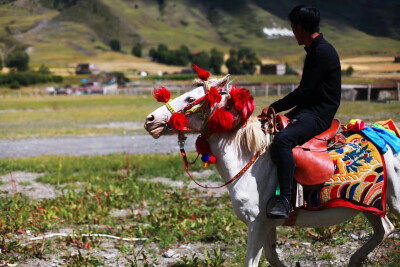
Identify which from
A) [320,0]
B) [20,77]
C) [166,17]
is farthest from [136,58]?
[320,0]

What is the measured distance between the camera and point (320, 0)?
11680mm

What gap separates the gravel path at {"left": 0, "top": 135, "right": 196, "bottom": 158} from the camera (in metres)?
18.3

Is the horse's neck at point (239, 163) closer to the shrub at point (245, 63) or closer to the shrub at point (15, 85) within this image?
the shrub at point (245, 63)

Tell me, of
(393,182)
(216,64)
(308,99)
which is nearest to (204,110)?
(308,99)

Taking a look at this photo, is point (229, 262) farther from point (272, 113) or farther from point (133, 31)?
point (133, 31)

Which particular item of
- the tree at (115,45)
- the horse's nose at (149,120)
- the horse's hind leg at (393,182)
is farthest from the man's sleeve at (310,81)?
the tree at (115,45)

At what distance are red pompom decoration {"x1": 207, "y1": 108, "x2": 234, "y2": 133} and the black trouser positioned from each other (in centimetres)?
55

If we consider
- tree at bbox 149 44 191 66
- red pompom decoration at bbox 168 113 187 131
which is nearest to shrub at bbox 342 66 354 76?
red pompom decoration at bbox 168 113 187 131

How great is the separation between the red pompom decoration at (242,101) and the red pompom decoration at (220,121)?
0.15m

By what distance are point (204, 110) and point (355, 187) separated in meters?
1.93

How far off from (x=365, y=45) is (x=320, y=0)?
208cm

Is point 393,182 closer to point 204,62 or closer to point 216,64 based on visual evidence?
point 216,64

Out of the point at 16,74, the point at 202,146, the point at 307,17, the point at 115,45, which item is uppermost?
the point at 115,45

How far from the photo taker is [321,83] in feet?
15.1
